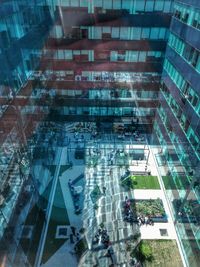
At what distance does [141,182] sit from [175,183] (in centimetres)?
346

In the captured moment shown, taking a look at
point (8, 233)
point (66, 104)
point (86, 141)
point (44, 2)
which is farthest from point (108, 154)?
point (44, 2)

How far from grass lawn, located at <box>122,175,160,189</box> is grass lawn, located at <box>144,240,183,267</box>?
17.7ft

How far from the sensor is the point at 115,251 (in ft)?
52.5

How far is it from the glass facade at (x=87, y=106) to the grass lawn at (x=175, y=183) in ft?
0.29

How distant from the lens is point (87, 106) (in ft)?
87.8

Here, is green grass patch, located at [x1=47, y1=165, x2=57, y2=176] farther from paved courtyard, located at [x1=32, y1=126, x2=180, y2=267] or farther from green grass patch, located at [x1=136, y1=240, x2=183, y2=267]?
green grass patch, located at [x1=136, y1=240, x2=183, y2=267]

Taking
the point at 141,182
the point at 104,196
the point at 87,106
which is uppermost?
the point at 87,106

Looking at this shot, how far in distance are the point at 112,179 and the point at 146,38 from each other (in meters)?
15.1

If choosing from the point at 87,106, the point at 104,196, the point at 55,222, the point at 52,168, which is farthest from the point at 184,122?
the point at 52,168

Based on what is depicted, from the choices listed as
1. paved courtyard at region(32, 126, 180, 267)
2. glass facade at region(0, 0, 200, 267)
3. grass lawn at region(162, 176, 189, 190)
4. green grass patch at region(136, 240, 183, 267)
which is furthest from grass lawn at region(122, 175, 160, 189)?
green grass patch at region(136, 240, 183, 267)

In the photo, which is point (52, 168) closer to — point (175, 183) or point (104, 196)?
point (104, 196)

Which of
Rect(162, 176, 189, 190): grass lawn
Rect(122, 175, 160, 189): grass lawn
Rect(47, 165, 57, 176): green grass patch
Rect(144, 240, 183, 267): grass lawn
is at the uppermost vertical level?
Rect(47, 165, 57, 176): green grass patch

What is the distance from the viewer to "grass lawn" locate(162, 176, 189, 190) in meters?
17.3

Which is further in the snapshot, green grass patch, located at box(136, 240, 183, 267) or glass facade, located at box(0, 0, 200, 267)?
green grass patch, located at box(136, 240, 183, 267)
